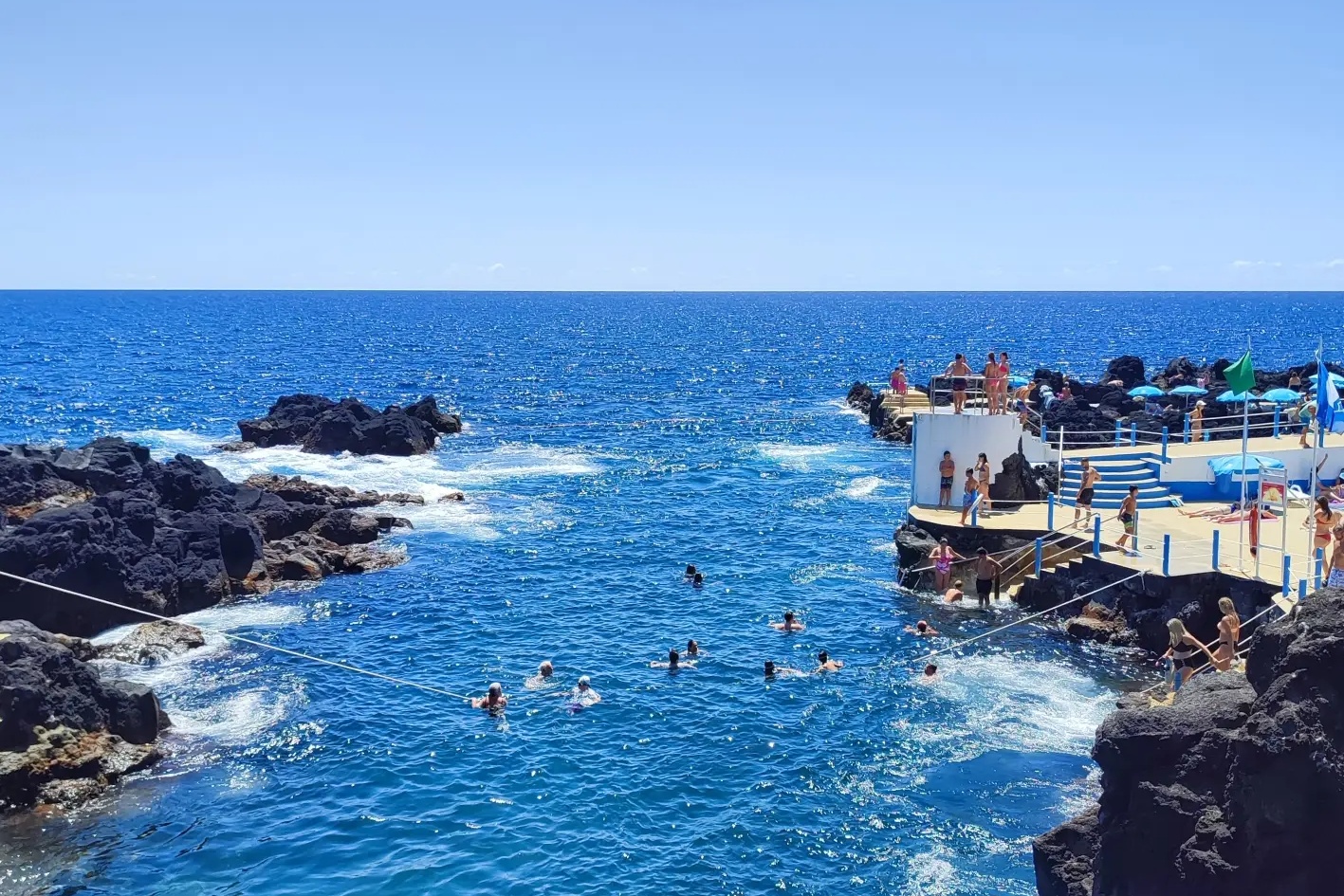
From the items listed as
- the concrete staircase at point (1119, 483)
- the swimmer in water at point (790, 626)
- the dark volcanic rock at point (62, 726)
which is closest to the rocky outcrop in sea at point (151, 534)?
the dark volcanic rock at point (62, 726)

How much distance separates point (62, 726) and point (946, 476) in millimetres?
24792

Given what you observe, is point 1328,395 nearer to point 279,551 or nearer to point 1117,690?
point 1117,690

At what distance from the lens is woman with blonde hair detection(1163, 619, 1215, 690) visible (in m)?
21.2

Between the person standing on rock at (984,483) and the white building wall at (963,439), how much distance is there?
84 centimetres

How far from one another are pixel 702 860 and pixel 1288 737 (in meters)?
9.47

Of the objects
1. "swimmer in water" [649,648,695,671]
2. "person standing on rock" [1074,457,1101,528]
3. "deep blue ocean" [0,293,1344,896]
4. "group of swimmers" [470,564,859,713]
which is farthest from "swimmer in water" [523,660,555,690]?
"person standing on rock" [1074,457,1101,528]

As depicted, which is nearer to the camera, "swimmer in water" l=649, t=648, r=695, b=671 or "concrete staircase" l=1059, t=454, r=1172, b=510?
"swimmer in water" l=649, t=648, r=695, b=671

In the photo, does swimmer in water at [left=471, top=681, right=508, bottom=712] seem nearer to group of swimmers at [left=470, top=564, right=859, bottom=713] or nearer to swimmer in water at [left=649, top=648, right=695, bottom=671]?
group of swimmers at [left=470, top=564, right=859, bottom=713]

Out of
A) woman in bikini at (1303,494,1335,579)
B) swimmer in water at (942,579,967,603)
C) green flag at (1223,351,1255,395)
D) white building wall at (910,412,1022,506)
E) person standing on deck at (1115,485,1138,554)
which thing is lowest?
swimmer in water at (942,579,967,603)

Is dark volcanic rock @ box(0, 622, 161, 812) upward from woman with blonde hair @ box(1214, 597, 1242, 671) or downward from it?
downward

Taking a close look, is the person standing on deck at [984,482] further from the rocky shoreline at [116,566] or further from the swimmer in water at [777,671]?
the rocky shoreline at [116,566]

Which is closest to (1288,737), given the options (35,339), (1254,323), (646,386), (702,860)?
(702,860)

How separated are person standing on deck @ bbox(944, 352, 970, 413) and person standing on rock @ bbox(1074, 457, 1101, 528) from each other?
4.14 m

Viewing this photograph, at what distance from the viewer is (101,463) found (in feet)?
135
